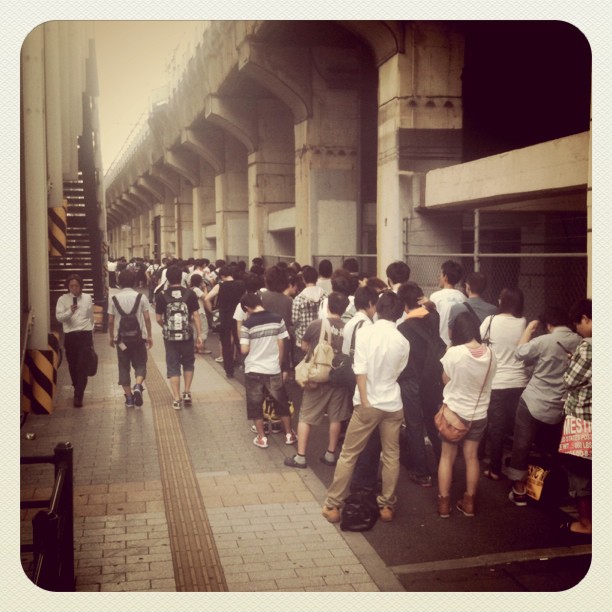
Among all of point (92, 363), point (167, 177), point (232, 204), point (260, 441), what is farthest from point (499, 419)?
point (232, 204)

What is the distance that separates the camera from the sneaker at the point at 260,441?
449 centimetres

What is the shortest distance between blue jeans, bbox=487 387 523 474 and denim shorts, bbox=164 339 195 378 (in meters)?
1.92

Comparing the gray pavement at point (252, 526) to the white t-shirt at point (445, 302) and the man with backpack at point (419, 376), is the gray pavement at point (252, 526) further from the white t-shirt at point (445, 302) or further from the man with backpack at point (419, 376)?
the white t-shirt at point (445, 302)

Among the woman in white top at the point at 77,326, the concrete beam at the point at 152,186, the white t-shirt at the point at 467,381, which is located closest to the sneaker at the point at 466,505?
the white t-shirt at the point at 467,381

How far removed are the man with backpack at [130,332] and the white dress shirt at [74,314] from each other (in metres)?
0.19

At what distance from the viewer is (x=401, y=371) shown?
14.5 feet

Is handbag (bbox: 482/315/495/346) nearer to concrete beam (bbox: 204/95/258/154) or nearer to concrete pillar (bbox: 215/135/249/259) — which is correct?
concrete beam (bbox: 204/95/258/154)

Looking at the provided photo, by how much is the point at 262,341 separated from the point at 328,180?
4741 mm

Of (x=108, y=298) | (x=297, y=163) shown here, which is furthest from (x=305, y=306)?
(x=297, y=163)

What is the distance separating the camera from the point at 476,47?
481cm

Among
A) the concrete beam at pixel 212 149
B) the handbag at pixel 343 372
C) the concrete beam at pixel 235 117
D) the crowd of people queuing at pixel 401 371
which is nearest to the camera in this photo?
the crowd of people queuing at pixel 401 371

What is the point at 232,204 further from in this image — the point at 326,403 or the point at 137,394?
the point at 137,394

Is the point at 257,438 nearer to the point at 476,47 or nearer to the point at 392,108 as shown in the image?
the point at 476,47

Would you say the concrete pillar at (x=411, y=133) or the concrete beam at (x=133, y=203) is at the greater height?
the concrete pillar at (x=411, y=133)
